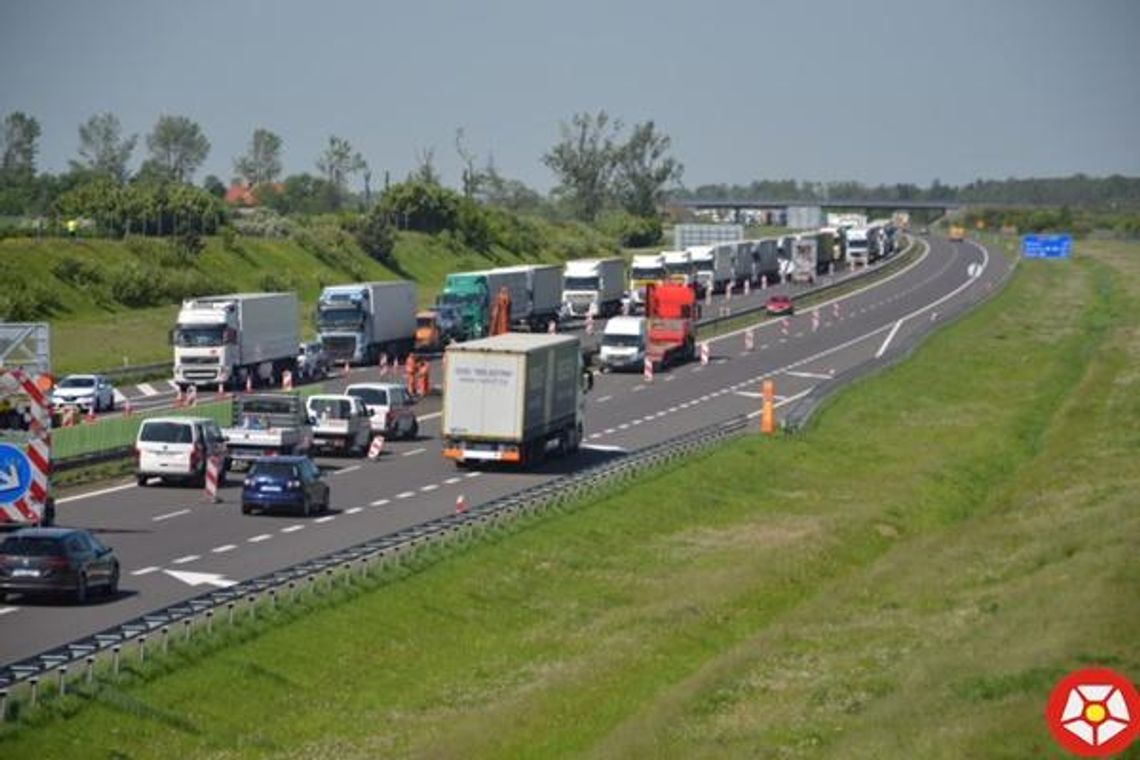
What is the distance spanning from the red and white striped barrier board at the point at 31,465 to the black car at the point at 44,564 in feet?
1.25

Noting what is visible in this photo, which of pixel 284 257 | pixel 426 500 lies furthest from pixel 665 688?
pixel 284 257

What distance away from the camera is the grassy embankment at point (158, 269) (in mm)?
97438

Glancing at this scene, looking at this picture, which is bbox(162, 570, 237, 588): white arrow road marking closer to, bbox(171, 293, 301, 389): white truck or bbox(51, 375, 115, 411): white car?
bbox(51, 375, 115, 411): white car

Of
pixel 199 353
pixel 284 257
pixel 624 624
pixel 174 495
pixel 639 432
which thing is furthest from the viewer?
pixel 284 257

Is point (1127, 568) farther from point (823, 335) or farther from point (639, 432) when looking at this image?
point (823, 335)

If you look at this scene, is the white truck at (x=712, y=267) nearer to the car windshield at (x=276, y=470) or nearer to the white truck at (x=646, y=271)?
the white truck at (x=646, y=271)

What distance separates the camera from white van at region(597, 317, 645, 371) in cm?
8869

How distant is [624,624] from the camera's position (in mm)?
38250

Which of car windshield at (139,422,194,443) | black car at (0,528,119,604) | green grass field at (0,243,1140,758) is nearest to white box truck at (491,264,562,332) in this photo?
green grass field at (0,243,1140,758)

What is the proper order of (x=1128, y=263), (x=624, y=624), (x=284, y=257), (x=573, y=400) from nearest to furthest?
(x=624, y=624), (x=573, y=400), (x=284, y=257), (x=1128, y=263)

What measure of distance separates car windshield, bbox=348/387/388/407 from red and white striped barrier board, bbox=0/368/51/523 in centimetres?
2784

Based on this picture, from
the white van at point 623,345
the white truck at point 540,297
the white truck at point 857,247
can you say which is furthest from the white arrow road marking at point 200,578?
the white truck at point 857,247

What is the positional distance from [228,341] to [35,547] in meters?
43.3

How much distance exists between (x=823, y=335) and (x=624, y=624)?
75.4 m
